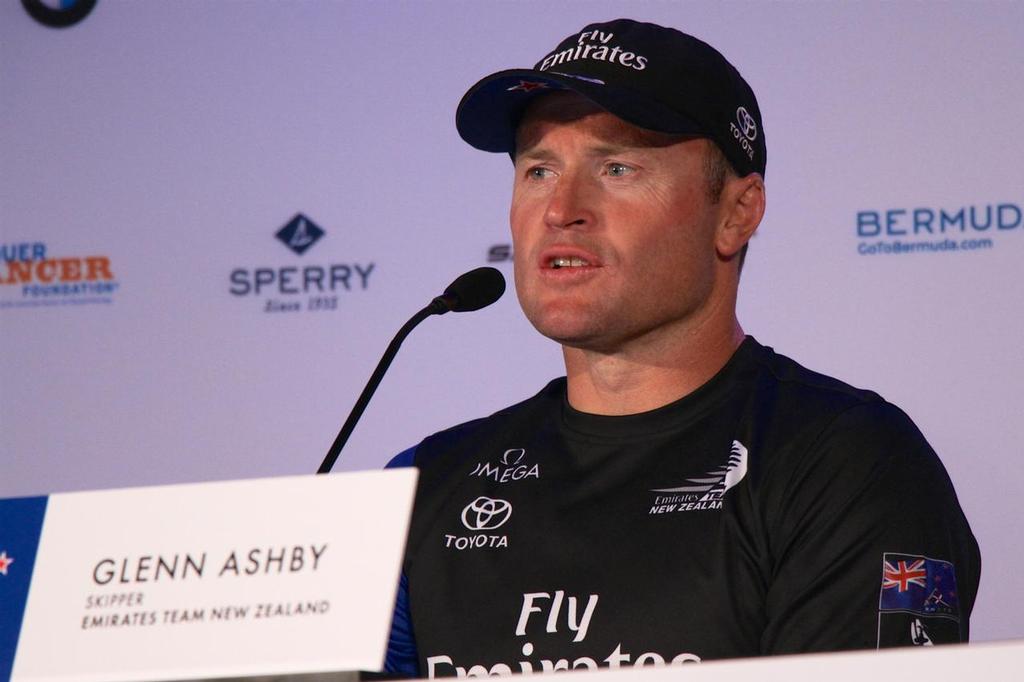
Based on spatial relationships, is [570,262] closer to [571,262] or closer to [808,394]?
[571,262]

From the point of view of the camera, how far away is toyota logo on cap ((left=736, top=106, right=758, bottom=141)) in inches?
72.7

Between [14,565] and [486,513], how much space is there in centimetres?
119

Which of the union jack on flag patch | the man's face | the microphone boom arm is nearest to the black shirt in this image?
the union jack on flag patch

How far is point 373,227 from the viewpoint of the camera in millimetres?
2736

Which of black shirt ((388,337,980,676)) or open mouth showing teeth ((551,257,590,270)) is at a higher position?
open mouth showing teeth ((551,257,590,270))

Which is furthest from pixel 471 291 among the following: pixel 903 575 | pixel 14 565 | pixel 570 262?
pixel 14 565

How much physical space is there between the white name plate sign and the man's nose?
2.88ft

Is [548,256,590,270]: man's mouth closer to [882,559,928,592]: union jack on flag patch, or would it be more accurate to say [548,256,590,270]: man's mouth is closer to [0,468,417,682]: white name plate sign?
[882,559,928,592]: union jack on flag patch

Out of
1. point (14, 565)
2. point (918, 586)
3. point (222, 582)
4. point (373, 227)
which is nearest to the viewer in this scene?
point (222, 582)

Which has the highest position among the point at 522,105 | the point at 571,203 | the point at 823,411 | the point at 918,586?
the point at 522,105

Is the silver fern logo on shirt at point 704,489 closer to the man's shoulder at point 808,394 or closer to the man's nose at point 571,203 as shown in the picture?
the man's shoulder at point 808,394

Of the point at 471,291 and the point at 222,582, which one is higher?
the point at 471,291

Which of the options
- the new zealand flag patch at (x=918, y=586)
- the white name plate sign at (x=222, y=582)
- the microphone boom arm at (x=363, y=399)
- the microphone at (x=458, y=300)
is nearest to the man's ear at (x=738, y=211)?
the microphone at (x=458, y=300)

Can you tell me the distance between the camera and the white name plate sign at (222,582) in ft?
2.86
